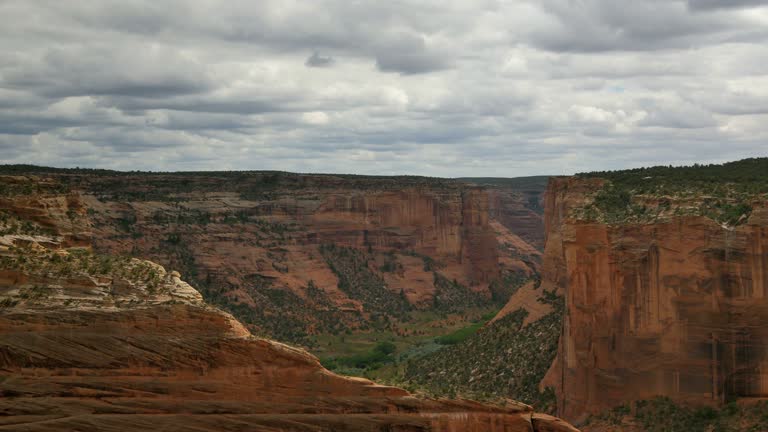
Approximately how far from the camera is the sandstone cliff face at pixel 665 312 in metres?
41.9

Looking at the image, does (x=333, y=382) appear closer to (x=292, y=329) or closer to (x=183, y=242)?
(x=292, y=329)

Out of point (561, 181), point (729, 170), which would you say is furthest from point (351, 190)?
point (729, 170)

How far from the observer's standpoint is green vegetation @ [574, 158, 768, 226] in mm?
44312

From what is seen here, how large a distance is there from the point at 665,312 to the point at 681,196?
6.30 metres

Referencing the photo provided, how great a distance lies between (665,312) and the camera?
143 feet

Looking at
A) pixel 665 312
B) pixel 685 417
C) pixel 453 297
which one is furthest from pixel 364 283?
pixel 685 417

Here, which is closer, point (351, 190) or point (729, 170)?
point (729, 170)

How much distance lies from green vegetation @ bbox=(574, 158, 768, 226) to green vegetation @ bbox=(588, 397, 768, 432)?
8.24m

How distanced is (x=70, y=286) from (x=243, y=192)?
78.5m

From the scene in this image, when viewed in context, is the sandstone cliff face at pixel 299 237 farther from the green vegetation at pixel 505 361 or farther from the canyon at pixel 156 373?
the canyon at pixel 156 373

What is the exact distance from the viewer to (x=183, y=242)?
9231cm

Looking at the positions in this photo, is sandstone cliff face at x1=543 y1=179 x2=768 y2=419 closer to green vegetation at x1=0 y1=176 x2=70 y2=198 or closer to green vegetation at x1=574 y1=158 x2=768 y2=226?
green vegetation at x1=574 y1=158 x2=768 y2=226

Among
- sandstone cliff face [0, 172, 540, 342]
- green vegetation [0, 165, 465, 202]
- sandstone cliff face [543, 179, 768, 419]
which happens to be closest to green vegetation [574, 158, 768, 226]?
sandstone cliff face [543, 179, 768, 419]

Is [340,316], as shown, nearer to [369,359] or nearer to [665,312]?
[369,359]
